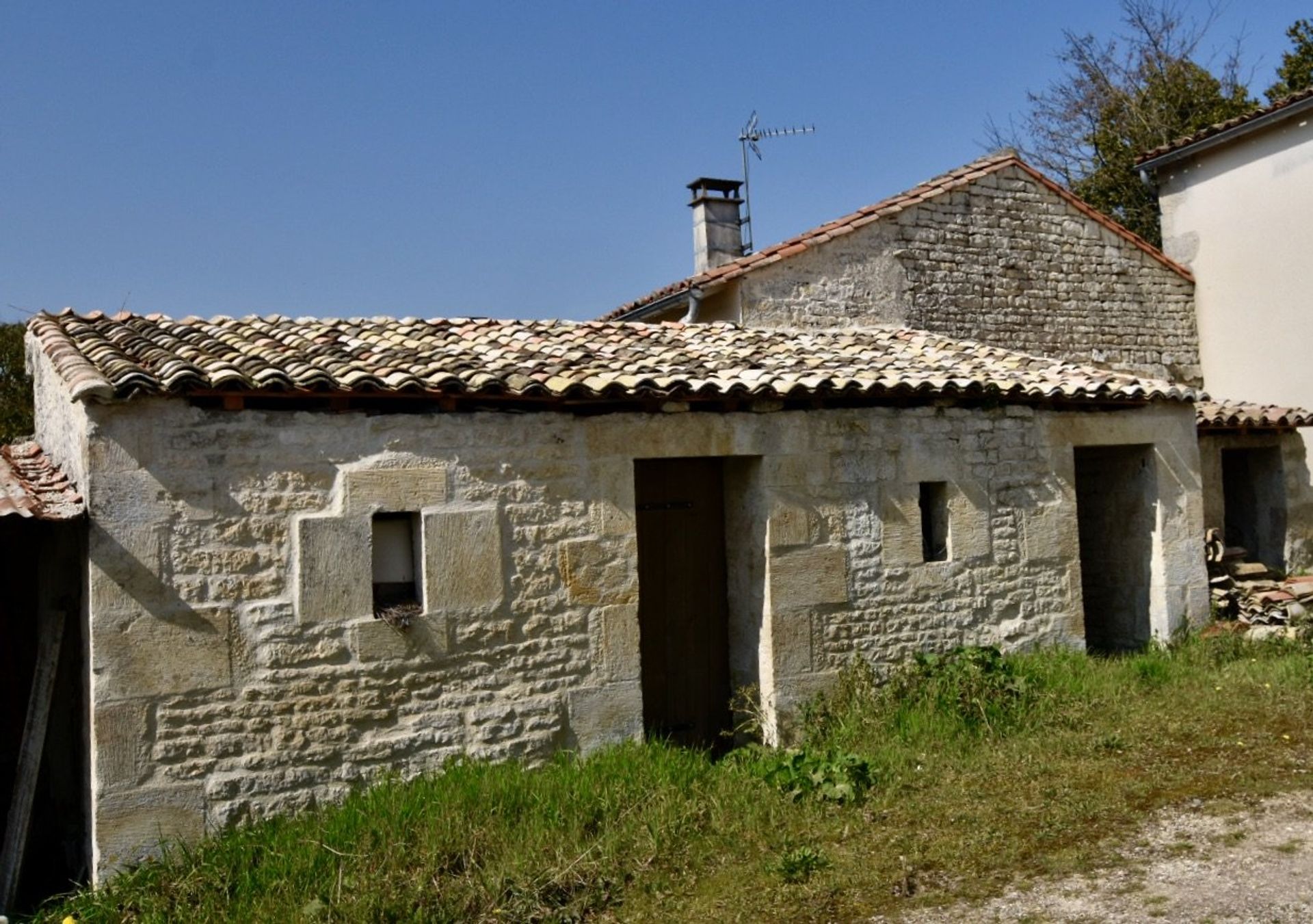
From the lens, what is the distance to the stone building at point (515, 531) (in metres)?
5.97

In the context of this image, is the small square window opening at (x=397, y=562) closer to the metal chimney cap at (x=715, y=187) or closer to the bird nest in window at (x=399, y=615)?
the bird nest in window at (x=399, y=615)

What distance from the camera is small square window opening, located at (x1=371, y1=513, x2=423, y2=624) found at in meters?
6.69

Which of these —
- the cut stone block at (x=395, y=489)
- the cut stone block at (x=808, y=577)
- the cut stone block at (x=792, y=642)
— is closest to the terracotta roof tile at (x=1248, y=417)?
the cut stone block at (x=808, y=577)

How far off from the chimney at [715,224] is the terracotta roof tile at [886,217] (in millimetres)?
1946

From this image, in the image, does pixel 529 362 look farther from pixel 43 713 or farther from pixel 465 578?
pixel 43 713

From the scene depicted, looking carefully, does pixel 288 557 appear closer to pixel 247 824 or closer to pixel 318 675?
pixel 318 675

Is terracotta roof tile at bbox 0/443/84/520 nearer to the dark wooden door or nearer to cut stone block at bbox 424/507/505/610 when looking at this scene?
cut stone block at bbox 424/507/505/610

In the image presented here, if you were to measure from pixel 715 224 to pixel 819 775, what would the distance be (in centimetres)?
975

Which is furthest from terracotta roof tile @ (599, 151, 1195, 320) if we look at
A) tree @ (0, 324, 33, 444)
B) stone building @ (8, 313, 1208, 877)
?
tree @ (0, 324, 33, 444)

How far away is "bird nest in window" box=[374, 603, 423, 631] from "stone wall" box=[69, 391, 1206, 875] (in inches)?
2.7

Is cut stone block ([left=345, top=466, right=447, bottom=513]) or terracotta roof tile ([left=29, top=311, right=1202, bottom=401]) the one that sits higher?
terracotta roof tile ([left=29, top=311, right=1202, bottom=401])

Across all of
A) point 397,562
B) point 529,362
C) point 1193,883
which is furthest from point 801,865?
point 529,362

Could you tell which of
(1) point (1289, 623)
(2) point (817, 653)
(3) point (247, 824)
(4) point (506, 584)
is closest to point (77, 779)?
Answer: (3) point (247, 824)

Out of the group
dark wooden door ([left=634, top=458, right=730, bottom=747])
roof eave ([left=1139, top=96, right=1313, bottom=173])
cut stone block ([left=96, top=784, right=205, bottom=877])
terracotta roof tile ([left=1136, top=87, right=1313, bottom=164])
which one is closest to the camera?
cut stone block ([left=96, top=784, right=205, bottom=877])
